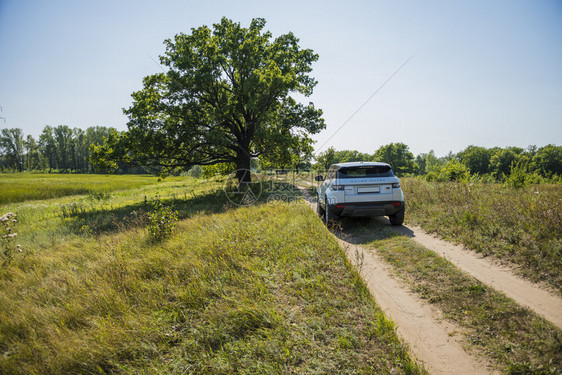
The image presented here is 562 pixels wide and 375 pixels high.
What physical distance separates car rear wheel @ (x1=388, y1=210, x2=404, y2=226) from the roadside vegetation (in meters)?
2.24

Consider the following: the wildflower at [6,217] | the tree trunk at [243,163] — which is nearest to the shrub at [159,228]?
the wildflower at [6,217]

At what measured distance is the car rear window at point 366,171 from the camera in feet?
22.5

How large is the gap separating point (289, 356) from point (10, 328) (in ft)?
13.7

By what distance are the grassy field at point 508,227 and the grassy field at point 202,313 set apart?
9.37 ft

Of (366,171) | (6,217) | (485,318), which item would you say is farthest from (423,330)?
(6,217)

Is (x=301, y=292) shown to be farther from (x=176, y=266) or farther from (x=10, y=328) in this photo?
(x=10, y=328)

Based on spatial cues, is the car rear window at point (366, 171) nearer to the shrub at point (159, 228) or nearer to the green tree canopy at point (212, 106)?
the shrub at point (159, 228)

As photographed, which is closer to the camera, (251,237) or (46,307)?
(46,307)

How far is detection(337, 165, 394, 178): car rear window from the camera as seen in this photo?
6867mm

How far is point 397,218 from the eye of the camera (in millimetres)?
6902

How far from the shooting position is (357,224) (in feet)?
24.8

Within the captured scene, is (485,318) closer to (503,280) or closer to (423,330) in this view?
(423,330)

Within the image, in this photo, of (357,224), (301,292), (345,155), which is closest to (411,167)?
(345,155)

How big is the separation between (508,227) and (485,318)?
3.31 m
